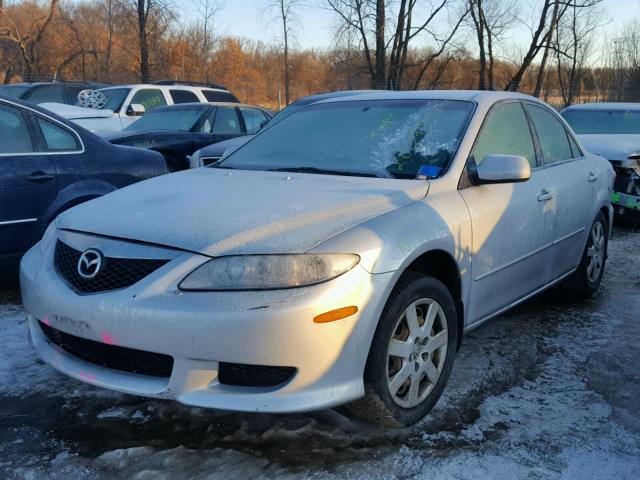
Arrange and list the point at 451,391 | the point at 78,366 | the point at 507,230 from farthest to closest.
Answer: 1. the point at 507,230
2. the point at 451,391
3. the point at 78,366

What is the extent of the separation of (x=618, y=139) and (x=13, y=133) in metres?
7.11

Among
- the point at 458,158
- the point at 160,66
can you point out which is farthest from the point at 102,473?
the point at 160,66

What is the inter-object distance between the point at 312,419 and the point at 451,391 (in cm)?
76

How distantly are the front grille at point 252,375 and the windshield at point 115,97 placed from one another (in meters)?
9.89

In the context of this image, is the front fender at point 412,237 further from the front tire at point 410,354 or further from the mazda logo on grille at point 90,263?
the mazda logo on grille at point 90,263

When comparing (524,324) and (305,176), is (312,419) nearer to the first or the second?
(305,176)

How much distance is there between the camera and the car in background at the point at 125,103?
35.0 feet

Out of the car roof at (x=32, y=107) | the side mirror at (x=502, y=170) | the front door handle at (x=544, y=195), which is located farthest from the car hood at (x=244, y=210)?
the car roof at (x=32, y=107)

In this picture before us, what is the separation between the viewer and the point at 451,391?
324 cm

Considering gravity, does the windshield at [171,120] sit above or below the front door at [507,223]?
above

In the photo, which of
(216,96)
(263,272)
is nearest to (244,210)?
(263,272)

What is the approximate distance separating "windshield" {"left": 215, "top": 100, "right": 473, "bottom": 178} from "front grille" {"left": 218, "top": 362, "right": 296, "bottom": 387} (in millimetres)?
1310

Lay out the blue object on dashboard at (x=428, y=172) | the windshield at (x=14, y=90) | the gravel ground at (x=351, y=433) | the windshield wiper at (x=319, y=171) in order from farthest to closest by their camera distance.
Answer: the windshield at (x=14, y=90) → the windshield wiper at (x=319, y=171) → the blue object on dashboard at (x=428, y=172) → the gravel ground at (x=351, y=433)

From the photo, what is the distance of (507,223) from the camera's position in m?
3.52
